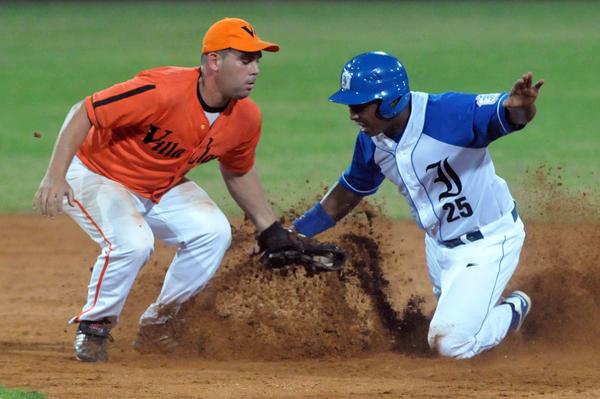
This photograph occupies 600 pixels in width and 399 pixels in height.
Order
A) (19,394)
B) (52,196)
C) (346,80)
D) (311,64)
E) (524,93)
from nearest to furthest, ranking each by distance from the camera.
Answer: (19,394) → (524,93) → (52,196) → (346,80) → (311,64)

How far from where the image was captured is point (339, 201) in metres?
Result: 7.28

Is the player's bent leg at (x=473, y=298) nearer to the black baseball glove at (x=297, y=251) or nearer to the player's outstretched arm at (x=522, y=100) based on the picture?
the black baseball glove at (x=297, y=251)

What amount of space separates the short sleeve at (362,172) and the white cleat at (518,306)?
3.62 feet

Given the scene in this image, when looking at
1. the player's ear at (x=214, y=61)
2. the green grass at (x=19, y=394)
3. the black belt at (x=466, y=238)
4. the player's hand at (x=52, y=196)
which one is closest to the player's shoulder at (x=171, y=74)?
the player's ear at (x=214, y=61)

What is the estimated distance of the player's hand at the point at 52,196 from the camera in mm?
6371

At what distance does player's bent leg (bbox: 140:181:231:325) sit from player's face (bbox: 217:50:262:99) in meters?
0.81

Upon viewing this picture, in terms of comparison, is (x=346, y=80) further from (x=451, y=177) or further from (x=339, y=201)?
(x=339, y=201)

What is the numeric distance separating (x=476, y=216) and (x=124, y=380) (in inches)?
88.5

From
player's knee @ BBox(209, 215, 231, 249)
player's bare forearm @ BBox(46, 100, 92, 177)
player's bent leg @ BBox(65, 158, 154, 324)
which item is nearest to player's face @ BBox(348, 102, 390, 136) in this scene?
player's knee @ BBox(209, 215, 231, 249)

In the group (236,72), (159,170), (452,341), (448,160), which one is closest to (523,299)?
(452,341)

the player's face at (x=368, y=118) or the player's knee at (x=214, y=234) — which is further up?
the player's face at (x=368, y=118)

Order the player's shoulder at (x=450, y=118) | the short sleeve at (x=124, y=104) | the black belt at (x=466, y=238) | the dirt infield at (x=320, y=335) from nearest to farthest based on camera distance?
1. the dirt infield at (x=320, y=335)
2. the player's shoulder at (x=450, y=118)
3. the short sleeve at (x=124, y=104)
4. the black belt at (x=466, y=238)

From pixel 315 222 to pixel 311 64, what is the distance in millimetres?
14841

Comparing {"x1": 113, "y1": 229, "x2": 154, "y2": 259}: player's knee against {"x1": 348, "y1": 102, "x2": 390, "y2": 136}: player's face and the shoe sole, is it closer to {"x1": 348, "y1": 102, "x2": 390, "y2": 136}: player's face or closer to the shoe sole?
{"x1": 348, "y1": 102, "x2": 390, "y2": 136}: player's face
